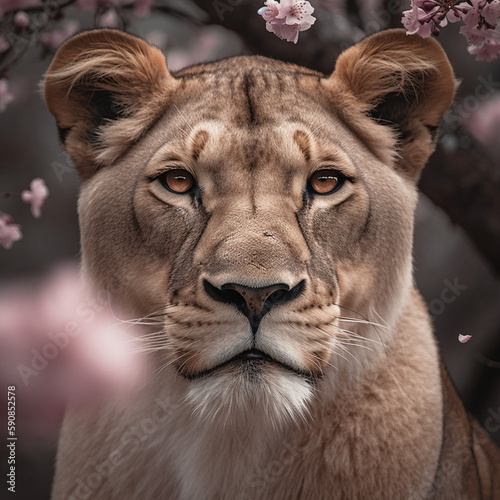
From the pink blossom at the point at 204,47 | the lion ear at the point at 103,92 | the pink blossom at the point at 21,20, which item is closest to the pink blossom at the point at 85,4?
the pink blossom at the point at 21,20

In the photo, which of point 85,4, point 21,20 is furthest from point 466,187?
point 21,20

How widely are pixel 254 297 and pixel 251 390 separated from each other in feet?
1.00

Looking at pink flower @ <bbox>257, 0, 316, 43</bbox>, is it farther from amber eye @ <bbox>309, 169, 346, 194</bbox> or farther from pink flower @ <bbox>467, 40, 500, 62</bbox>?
pink flower @ <bbox>467, 40, 500, 62</bbox>

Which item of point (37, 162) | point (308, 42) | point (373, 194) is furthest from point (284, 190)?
point (37, 162)

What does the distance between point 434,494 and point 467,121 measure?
3.71 meters

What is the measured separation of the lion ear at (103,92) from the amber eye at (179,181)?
31 centimetres

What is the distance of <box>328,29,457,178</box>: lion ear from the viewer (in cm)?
291

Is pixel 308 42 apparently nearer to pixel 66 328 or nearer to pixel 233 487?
pixel 66 328

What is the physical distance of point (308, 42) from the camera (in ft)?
14.2

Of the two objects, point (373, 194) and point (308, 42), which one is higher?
point (308, 42)

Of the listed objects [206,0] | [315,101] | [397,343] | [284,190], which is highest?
[206,0]

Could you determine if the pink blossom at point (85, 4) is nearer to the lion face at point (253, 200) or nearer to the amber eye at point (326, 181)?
the lion face at point (253, 200)

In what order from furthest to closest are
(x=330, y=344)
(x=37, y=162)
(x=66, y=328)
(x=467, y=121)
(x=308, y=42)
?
(x=37, y=162) → (x=467, y=121) → (x=308, y=42) → (x=66, y=328) → (x=330, y=344)

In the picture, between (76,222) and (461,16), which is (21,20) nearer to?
(461,16)
